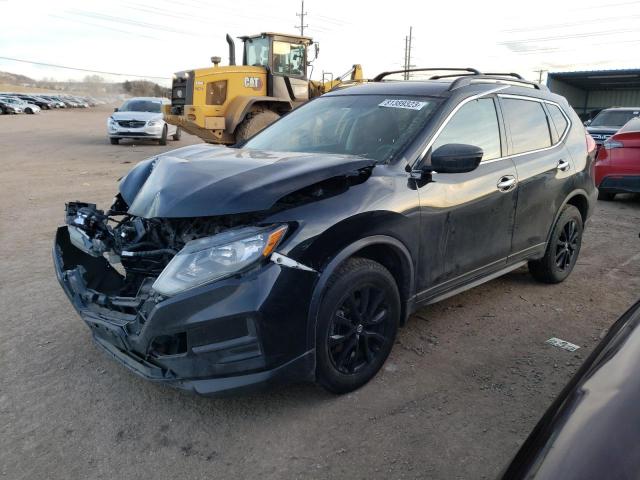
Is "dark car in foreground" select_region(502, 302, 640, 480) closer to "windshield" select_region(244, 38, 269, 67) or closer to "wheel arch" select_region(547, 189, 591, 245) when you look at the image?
"wheel arch" select_region(547, 189, 591, 245)

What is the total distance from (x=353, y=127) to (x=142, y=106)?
1679cm

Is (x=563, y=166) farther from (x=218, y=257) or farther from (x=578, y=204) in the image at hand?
(x=218, y=257)

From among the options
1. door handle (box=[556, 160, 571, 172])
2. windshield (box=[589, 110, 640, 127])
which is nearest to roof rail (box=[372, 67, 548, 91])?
door handle (box=[556, 160, 571, 172])

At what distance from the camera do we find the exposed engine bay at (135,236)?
9.38 feet

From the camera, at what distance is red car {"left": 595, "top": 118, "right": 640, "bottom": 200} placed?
8297 millimetres

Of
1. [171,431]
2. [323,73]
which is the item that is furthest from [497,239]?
[323,73]

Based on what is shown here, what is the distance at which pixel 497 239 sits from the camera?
12.5 ft

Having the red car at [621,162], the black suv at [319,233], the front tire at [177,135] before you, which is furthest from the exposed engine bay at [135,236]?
the front tire at [177,135]

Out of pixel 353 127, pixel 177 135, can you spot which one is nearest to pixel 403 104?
pixel 353 127

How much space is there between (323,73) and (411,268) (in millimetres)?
12780

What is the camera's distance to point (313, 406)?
289 cm

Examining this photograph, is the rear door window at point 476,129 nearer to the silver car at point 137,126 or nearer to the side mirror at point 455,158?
the side mirror at point 455,158

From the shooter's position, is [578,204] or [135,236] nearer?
[135,236]

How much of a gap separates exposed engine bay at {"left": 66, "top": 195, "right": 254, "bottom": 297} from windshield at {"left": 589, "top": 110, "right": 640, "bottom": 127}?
1304 centimetres
